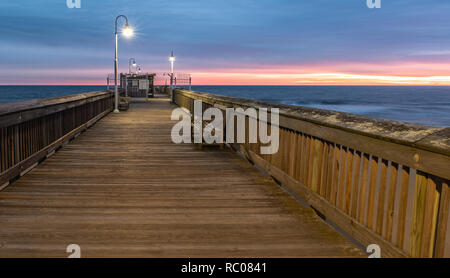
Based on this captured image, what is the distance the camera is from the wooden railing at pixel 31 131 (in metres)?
5.67

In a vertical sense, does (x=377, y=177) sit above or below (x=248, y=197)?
above

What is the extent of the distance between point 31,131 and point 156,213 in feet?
11.5

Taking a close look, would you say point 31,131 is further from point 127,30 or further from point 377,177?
point 127,30

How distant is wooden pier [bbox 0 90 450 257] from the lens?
10.1 feet

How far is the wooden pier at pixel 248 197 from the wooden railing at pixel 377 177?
1cm

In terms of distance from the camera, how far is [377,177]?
3.51 m

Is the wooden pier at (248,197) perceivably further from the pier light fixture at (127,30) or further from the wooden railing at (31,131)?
the pier light fixture at (127,30)

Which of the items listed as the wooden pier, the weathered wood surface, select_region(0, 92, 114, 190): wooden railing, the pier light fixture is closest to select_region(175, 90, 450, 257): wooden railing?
the wooden pier

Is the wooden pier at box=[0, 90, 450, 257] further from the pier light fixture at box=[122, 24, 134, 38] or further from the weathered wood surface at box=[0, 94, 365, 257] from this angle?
the pier light fixture at box=[122, 24, 134, 38]

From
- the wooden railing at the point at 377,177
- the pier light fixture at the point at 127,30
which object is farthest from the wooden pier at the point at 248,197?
the pier light fixture at the point at 127,30

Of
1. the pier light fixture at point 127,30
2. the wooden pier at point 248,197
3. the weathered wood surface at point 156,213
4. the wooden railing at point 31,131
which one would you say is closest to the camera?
the wooden pier at point 248,197

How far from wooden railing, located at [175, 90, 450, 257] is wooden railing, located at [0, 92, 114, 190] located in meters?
4.00

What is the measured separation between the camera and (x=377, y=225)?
139 inches

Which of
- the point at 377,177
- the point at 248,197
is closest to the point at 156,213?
the point at 248,197
